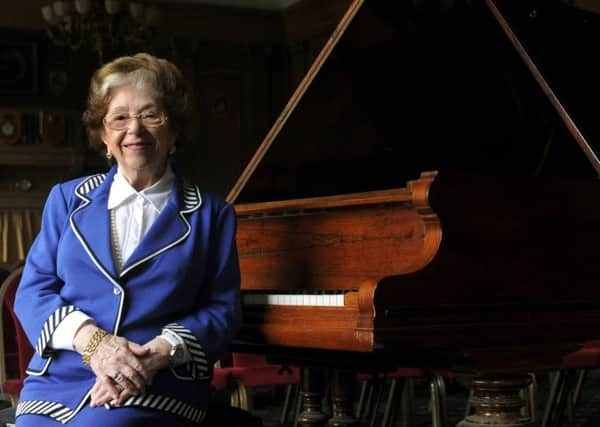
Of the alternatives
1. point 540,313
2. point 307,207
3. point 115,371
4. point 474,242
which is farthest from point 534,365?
point 115,371

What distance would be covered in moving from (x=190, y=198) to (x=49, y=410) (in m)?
0.57

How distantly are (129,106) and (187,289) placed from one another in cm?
44

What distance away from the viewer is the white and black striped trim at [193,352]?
2.23m

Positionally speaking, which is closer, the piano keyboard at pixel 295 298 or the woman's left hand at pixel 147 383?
the woman's left hand at pixel 147 383

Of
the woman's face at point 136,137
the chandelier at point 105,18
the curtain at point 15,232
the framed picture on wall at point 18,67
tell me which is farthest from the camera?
the framed picture on wall at point 18,67

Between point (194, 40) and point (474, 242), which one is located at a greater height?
point (194, 40)

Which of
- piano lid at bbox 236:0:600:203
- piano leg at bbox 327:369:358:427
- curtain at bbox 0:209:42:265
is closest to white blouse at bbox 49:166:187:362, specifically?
piano lid at bbox 236:0:600:203

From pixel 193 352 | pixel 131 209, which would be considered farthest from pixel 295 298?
pixel 131 209

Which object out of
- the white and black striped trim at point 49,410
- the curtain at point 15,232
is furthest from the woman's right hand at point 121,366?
the curtain at point 15,232

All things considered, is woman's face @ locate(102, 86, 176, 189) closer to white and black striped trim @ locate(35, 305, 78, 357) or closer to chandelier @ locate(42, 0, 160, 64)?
white and black striped trim @ locate(35, 305, 78, 357)

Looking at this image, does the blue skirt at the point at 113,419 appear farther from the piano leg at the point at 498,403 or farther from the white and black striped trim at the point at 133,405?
the piano leg at the point at 498,403

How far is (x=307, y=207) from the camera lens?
277 cm

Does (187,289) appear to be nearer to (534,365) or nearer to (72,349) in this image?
(72,349)

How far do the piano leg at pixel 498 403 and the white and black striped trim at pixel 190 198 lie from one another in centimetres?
75
